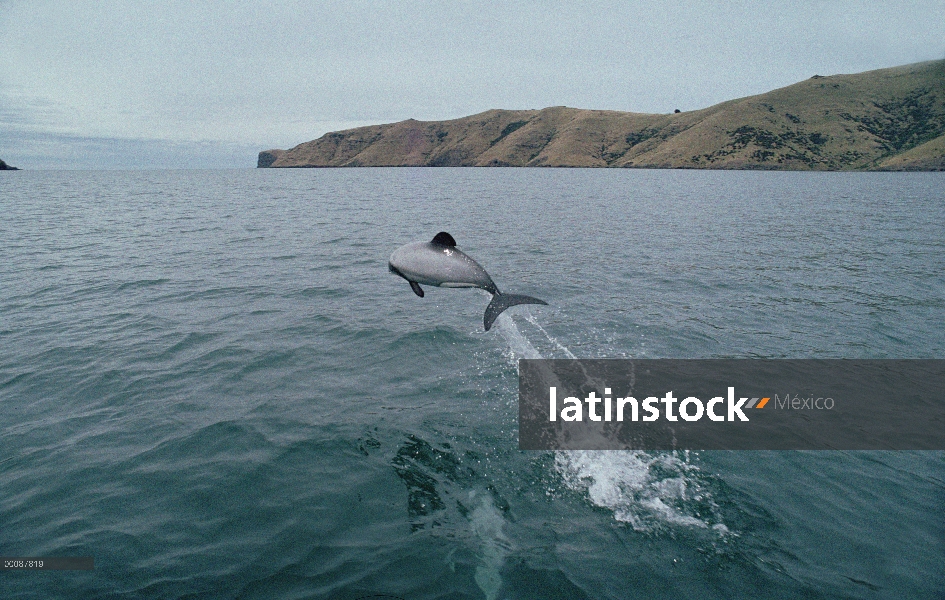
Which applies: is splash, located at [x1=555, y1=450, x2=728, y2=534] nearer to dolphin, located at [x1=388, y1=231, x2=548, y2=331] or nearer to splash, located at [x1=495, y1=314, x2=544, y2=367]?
dolphin, located at [x1=388, y1=231, x2=548, y2=331]

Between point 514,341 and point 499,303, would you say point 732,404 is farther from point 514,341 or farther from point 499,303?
point 499,303

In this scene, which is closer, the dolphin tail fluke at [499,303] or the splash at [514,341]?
the dolphin tail fluke at [499,303]

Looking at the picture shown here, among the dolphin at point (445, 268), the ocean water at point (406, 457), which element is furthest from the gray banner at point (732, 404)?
the dolphin at point (445, 268)

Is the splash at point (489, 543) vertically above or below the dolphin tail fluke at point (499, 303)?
below

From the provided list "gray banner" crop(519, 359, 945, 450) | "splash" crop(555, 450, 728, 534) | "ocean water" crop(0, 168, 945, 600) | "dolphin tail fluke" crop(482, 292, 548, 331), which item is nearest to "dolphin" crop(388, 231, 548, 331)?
"dolphin tail fluke" crop(482, 292, 548, 331)

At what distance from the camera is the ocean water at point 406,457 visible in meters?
8.12

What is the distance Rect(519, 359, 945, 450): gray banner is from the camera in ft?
39.0

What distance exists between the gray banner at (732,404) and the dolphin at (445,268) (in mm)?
4118

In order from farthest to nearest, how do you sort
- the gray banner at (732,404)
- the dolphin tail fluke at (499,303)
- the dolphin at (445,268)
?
the gray banner at (732,404) < the dolphin tail fluke at (499,303) < the dolphin at (445,268)

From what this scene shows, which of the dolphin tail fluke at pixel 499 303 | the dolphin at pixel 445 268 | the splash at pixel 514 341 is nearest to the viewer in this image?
the dolphin at pixel 445 268

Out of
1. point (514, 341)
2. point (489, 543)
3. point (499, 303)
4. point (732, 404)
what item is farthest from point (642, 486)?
point (514, 341)

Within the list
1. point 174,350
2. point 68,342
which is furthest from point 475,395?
point 68,342

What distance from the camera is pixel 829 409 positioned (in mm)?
13266

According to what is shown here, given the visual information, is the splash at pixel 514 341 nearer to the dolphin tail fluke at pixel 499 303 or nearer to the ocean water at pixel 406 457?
the ocean water at pixel 406 457
